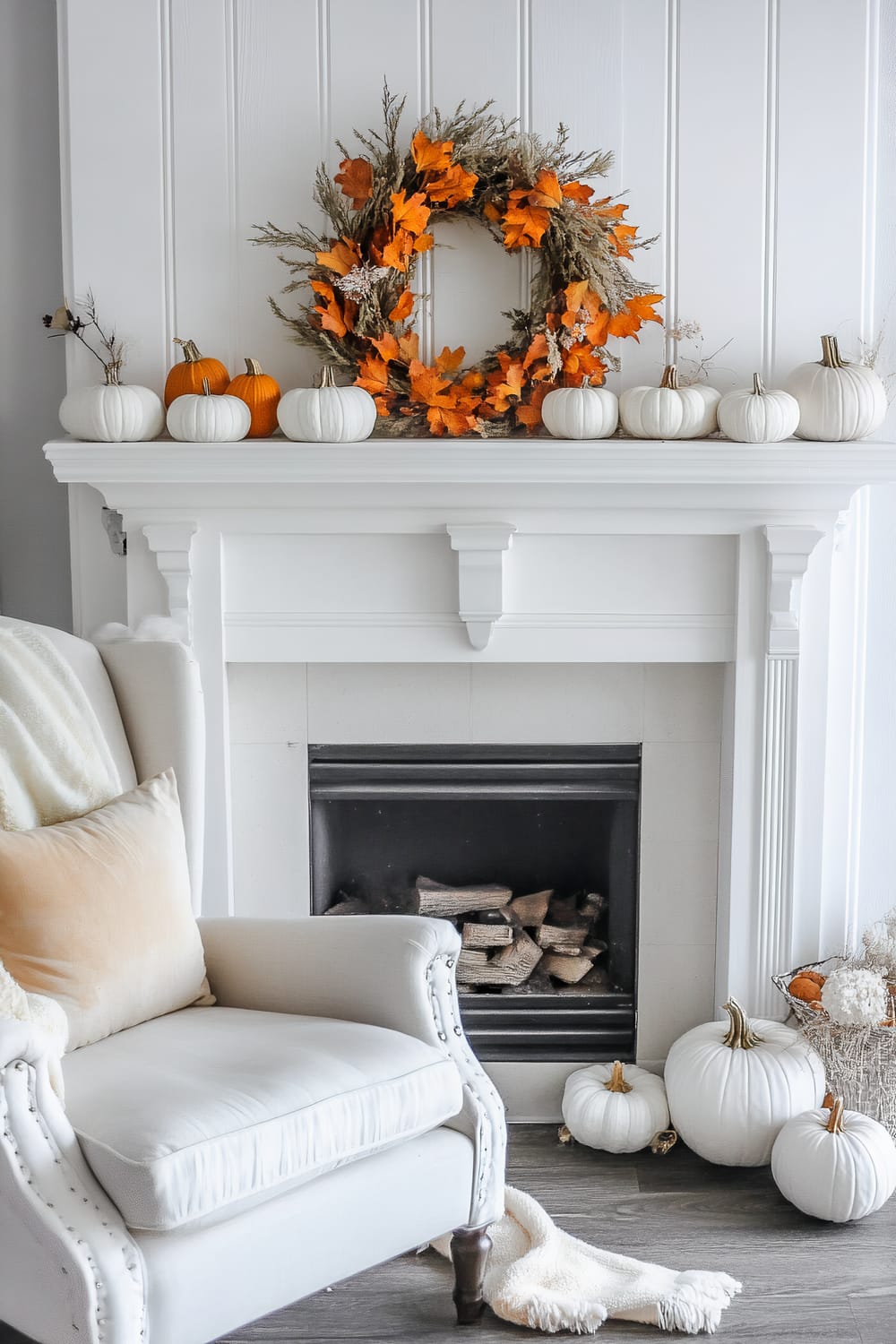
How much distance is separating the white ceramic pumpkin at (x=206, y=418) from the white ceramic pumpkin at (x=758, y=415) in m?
0.94

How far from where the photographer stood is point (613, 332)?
7.79 ft

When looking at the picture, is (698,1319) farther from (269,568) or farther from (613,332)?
(613,332)

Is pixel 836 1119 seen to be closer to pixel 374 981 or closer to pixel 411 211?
pixel 374 981

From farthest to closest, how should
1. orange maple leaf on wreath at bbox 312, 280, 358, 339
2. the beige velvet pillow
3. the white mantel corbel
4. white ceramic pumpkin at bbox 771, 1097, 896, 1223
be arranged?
the white mantel corbel, orange maple leaf on wreath at bbox 312, 280, 358, 339, white ceramic pumpkin at bbox 771, 1097, 896, 1223, the beige velvet pillow

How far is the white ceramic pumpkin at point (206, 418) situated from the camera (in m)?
2.31

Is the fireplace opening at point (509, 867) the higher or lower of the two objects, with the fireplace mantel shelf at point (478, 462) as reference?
lower

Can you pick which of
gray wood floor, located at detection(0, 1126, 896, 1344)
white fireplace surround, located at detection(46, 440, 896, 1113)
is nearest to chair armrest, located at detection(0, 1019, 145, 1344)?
gray wood floor, located at detection(0, 1126, 896, 1344)

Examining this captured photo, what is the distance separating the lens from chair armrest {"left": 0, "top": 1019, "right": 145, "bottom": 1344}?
1.35m

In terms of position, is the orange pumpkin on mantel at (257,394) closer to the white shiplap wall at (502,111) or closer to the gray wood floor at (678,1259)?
the white shiplap wall at (502,111)

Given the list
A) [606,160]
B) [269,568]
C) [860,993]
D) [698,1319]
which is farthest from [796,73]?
[698,1319]

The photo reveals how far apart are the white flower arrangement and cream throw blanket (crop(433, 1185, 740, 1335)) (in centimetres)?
55

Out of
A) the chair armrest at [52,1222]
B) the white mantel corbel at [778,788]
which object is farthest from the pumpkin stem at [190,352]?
the chair armrest at [52,1222]

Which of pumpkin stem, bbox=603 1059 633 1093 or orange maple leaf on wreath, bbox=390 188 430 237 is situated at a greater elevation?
orange maple leaf on wreath, bbox=390 188 430 237

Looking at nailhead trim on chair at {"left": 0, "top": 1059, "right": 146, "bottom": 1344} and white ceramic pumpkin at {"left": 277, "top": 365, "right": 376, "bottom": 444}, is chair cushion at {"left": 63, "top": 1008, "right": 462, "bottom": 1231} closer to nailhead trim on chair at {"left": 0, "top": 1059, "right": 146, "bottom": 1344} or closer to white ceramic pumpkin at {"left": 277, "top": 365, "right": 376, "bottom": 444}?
nailhead trim on chair at {"left": 0, "top": 1059, "right": 146, "bottom": 1344}
